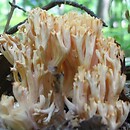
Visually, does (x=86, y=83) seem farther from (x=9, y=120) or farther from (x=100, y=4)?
(x=100, y=4)

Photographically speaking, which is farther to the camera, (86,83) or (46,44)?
(46,44)

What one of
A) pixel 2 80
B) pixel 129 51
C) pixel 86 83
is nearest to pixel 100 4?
pixel 129 51

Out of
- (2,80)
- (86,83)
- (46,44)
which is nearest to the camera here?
(86,83)

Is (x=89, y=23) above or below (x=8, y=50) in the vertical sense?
above

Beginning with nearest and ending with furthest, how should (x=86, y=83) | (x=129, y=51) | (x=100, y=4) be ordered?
(x=86, y=83) < (x=129, y=51) < (x=100, y=4)

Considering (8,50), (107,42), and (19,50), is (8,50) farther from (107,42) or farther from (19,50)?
(107,42)

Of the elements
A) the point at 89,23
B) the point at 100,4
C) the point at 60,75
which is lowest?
the point at 100,4
